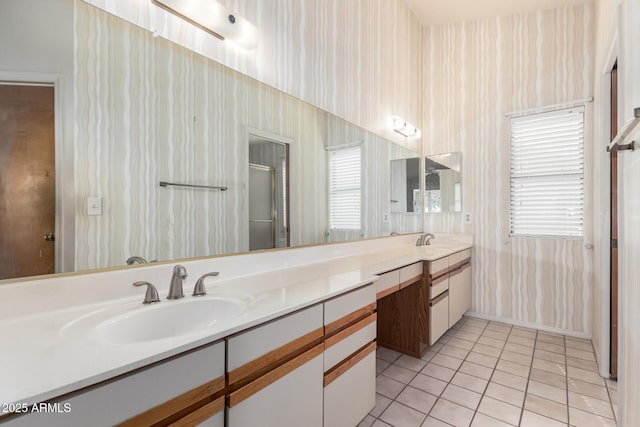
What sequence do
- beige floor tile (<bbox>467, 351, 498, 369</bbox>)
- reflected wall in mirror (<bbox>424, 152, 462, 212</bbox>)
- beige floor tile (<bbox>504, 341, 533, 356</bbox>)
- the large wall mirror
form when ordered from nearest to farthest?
the large wall mirror, beige floor tile (<bbox>467, 351, 498, 369</bbox>), beige floor tile (<bbox>504, 341, 533, 356</bbox>), reflected wall in mirror (<bbox>424, 152, 462, 212</bbox>)

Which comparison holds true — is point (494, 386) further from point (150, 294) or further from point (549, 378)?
point (150, 294)

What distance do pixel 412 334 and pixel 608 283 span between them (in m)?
1.47

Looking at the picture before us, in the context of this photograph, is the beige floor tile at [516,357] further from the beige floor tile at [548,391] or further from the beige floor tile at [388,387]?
the beige floor tile at [388,387]

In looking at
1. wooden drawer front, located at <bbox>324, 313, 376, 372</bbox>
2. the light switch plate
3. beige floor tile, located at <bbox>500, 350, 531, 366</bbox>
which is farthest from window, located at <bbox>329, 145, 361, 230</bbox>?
beige floor tile, located at <bbox>500, 350, 531, 366</bbox>

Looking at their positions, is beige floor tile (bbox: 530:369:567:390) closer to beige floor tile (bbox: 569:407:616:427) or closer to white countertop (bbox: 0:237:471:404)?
beige floor tile (bbox: 569:407:616:427)

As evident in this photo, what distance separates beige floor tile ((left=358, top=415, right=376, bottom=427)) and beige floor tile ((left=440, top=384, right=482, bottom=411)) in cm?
53

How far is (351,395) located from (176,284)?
1002mm

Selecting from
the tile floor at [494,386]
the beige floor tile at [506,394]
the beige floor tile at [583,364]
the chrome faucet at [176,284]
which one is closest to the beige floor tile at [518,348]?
the tile floor at [494,386]

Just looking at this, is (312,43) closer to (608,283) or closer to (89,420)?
(89,420)

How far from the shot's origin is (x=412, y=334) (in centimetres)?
241

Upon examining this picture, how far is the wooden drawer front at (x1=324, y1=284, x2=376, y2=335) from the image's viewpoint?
1301mm

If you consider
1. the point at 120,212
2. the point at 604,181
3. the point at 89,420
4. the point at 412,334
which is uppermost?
the point at 604,181

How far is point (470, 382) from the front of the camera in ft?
6.75

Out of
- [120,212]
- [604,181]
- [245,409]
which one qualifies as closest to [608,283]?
[604,181]
